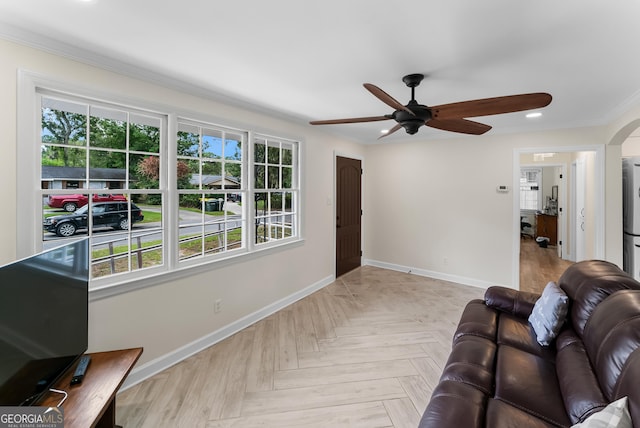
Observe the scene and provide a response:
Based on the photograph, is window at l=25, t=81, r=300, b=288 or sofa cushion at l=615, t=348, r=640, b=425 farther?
window at l=25, t=81, r=300, b=288

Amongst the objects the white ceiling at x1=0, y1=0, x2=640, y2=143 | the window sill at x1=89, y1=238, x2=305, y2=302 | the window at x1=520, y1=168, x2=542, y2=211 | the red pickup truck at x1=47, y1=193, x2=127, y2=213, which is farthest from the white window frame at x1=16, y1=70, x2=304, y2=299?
the window at x1=520, y1=168, x2=542, y2=211

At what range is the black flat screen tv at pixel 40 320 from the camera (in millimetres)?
1139

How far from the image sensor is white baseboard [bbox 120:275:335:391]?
2.21 metres

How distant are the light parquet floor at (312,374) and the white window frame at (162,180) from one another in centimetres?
82

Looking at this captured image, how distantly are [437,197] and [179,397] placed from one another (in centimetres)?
440

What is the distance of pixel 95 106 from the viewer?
206 cm

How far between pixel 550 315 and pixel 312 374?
5.88ft

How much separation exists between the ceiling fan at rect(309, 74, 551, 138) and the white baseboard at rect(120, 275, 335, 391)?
7.98ft

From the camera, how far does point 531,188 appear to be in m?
8.29

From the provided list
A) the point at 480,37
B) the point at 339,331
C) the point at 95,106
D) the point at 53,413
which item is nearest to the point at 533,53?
the point at 480,37

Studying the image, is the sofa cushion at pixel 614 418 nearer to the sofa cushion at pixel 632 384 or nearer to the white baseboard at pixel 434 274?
the sofa cushion at pixel 632 384

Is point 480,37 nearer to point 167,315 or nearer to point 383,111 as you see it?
point 383,111

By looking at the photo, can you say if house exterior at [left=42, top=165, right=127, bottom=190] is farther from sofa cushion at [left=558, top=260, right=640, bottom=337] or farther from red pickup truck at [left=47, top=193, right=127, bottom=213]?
sofa cushion at [left=558, top=260, right=640, bottom=337]

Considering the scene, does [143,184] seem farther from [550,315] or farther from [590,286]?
[590,286]
